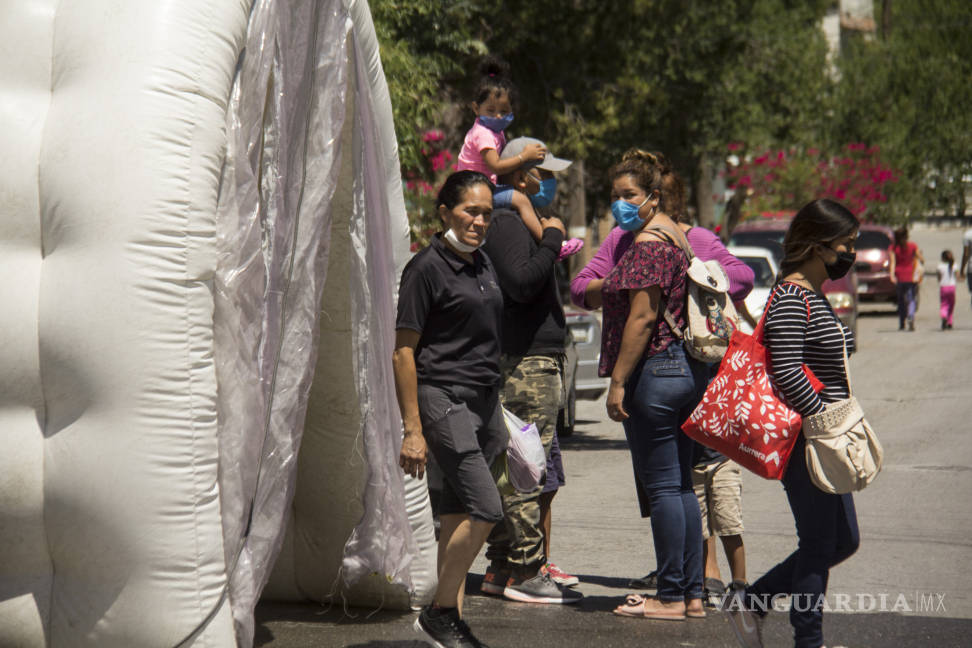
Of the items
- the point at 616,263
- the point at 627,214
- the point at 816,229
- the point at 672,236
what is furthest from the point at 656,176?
the point at 816,229

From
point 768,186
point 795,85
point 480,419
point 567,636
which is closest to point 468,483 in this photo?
point 480,419

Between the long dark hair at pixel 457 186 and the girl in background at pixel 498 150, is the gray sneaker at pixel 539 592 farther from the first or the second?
the long dark hair at pixel 457 186

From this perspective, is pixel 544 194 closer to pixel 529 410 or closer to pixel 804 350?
pixel 529 410

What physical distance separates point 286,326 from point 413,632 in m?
1.52

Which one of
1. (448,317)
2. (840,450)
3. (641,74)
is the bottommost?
(840,450)

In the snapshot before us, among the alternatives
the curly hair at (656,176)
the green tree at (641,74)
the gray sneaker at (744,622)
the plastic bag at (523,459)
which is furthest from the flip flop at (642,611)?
the green tree at (641,74)

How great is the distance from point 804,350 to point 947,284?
19802 millimetres

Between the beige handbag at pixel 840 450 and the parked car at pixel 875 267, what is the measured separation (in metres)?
24.8

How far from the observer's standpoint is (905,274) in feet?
78.3

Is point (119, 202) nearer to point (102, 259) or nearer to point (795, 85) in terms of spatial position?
point (102, 259)

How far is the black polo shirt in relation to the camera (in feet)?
16.1

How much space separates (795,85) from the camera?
3136 cm

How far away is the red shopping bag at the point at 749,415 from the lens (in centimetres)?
465

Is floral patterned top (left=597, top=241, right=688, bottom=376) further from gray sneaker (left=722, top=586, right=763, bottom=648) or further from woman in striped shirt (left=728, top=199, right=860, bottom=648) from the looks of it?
gray sneaker (left=722, top=586, right=763, bottom=648)
